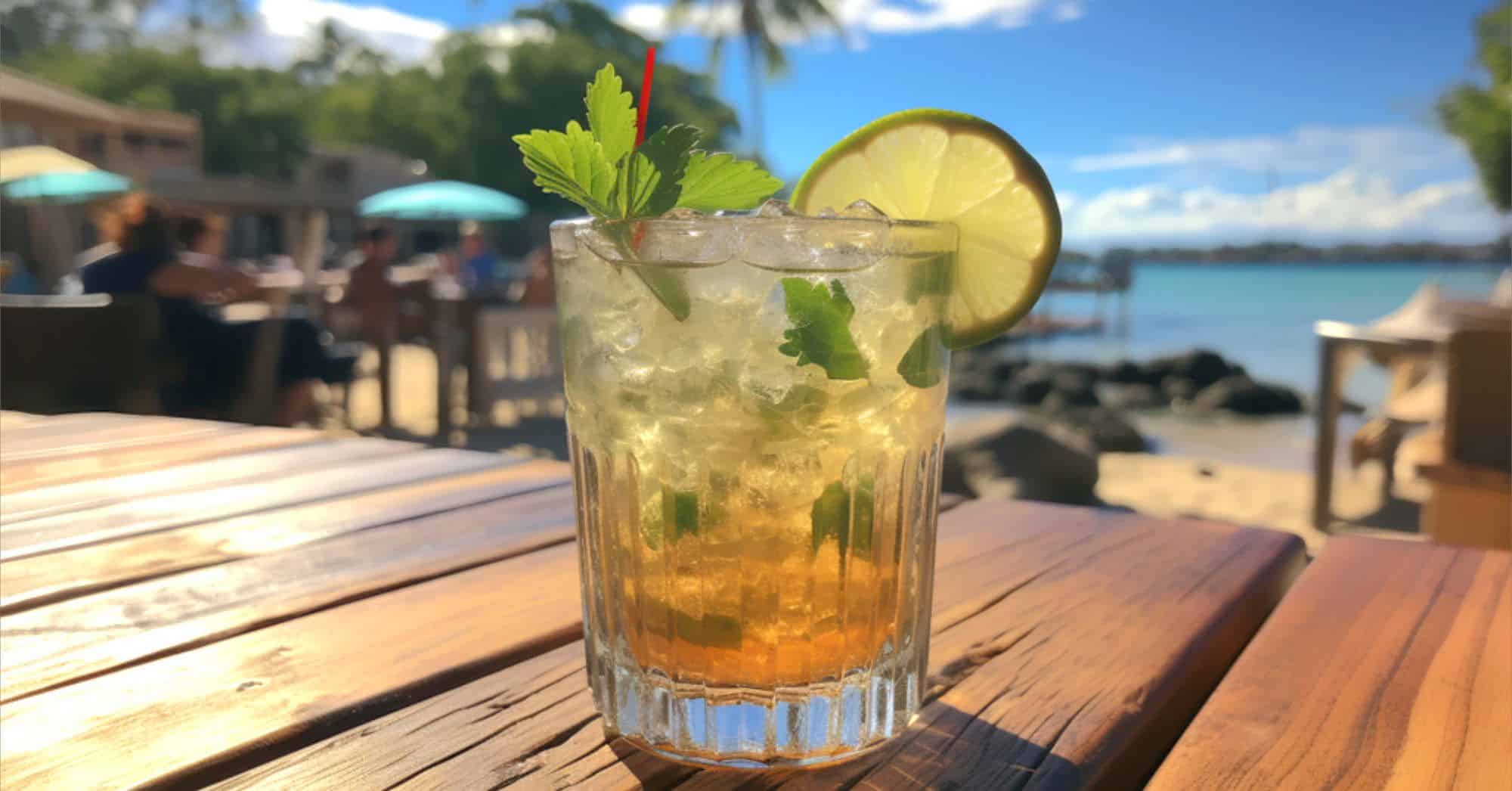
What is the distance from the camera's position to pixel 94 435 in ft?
5.32

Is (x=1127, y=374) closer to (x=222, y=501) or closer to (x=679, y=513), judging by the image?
(x=222, y=501)

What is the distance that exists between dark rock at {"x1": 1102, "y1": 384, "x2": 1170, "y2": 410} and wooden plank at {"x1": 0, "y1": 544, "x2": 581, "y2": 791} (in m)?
12.5

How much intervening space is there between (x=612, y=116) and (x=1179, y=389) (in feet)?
47.0

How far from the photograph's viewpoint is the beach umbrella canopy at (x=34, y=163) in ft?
25.7

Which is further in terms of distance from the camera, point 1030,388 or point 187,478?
point 1030,388

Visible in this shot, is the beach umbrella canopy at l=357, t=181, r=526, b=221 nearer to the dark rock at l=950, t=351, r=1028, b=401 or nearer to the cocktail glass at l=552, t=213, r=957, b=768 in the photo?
the dark rock at l=950, t=351, r=1028, b=401

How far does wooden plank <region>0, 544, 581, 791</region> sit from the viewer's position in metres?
0.59

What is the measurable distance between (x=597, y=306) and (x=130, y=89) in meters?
41.7

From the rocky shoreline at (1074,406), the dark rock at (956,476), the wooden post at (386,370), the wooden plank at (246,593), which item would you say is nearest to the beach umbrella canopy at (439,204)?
the wooden post at (386,370)

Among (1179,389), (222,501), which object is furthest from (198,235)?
(1179,389)

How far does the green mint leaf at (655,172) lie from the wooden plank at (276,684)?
→ 1.13 feet

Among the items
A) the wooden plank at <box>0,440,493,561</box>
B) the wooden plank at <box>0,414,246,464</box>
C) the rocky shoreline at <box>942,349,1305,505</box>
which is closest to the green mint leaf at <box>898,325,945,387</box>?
the wooden plank at <box>0,440,493,561</box>

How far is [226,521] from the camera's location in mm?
1138

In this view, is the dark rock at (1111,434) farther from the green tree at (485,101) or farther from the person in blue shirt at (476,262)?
the green tree at (485,101)
